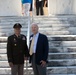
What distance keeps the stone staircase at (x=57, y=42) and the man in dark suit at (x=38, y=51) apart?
3.08ft

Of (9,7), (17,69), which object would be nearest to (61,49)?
(17,69)

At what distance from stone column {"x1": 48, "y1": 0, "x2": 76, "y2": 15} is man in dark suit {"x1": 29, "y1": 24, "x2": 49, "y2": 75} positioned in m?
9.43

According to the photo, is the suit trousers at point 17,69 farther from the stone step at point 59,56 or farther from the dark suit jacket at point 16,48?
the stone step at point 59,56

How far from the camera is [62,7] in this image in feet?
55.2

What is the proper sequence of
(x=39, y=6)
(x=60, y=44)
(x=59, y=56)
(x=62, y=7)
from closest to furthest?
1. (x=59, y=56)
2. (x=60, y=44)
3. (x=62, y=7)
4. (x=39, y=6)

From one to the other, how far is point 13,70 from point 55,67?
2178mm

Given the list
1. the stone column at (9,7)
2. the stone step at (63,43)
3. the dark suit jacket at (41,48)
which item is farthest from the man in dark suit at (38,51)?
the stone column at (9,7)

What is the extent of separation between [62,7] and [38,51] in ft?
31.6

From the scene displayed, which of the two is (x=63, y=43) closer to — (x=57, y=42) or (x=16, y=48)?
(x=57, y=42)

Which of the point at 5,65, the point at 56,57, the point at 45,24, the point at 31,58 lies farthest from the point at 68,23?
the point at 31,58

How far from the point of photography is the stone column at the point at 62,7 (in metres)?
16.7

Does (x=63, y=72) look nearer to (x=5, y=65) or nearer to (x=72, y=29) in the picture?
(x=5, y=65)

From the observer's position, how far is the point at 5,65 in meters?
9.55

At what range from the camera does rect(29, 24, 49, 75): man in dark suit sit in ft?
24.4
